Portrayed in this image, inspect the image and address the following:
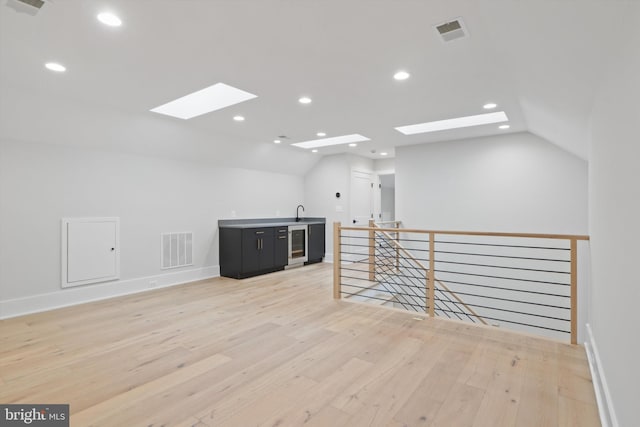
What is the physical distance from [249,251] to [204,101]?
2685 mm

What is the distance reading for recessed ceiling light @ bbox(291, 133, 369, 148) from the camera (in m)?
5.74

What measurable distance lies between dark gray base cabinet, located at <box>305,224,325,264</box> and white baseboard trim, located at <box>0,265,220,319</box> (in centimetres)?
221

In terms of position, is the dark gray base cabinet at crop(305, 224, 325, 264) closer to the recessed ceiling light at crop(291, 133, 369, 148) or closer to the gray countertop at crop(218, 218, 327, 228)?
the gray countertop at crop(218, 218, 327, 228)

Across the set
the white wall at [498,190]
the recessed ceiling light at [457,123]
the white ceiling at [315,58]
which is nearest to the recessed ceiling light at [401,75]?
the white ceiling at [315,58]

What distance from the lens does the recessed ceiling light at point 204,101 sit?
3.61m

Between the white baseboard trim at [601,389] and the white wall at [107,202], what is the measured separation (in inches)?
208

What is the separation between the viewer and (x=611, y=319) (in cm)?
173

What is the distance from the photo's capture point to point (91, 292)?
4.37m

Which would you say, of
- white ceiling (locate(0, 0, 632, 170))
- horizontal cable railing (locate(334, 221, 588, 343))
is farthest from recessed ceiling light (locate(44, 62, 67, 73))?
horizontal cable railing (locate(334, 221, 588, 343))

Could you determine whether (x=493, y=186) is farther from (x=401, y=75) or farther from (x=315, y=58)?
(x=315, y=58)

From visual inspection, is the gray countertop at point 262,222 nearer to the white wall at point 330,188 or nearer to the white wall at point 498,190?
the white wall at point 330,188

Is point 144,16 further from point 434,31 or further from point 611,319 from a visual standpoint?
point 611,319

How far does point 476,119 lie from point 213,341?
454 centimetres

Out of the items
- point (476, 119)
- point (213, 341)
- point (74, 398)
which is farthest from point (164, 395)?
point (476, 119)
